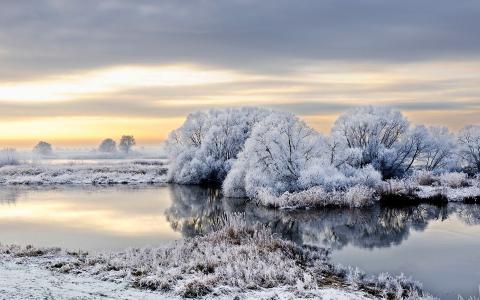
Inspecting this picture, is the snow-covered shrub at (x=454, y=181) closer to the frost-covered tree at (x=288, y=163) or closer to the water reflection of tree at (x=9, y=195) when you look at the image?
the frost-covered tree at (x=288, y=163)

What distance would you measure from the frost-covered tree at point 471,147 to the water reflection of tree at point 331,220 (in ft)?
68.6

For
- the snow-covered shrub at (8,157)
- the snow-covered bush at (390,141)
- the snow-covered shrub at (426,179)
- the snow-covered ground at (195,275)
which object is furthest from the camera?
the snow-covered shrub at (8,157)

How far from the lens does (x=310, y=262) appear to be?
57.9ft

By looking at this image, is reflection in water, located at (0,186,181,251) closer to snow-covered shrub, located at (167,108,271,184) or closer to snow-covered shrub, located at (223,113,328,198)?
snow-covered shrub, located at (223,113,328,198)

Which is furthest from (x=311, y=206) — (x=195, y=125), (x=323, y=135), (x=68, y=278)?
(x=195, y=125)

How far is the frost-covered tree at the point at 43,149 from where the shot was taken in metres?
164

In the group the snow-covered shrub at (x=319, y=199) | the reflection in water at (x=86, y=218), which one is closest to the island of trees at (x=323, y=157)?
the snow-covered shrub at (x=319, y=199)

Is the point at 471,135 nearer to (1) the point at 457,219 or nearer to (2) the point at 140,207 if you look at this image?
(1) the point at 457,219

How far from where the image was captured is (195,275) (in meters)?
14.7

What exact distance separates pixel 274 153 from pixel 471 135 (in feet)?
90.8

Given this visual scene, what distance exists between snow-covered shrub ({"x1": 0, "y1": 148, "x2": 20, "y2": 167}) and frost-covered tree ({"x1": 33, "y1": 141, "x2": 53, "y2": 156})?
73783 mm

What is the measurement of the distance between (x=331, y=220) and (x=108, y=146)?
148312 millimetres

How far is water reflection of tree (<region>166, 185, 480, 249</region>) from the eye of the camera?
23578 millimetres

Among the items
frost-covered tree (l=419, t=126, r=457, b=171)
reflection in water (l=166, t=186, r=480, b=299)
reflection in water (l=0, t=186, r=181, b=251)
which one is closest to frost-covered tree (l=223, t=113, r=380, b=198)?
reflection in water (l=166, t=186, r=480, b=299)
